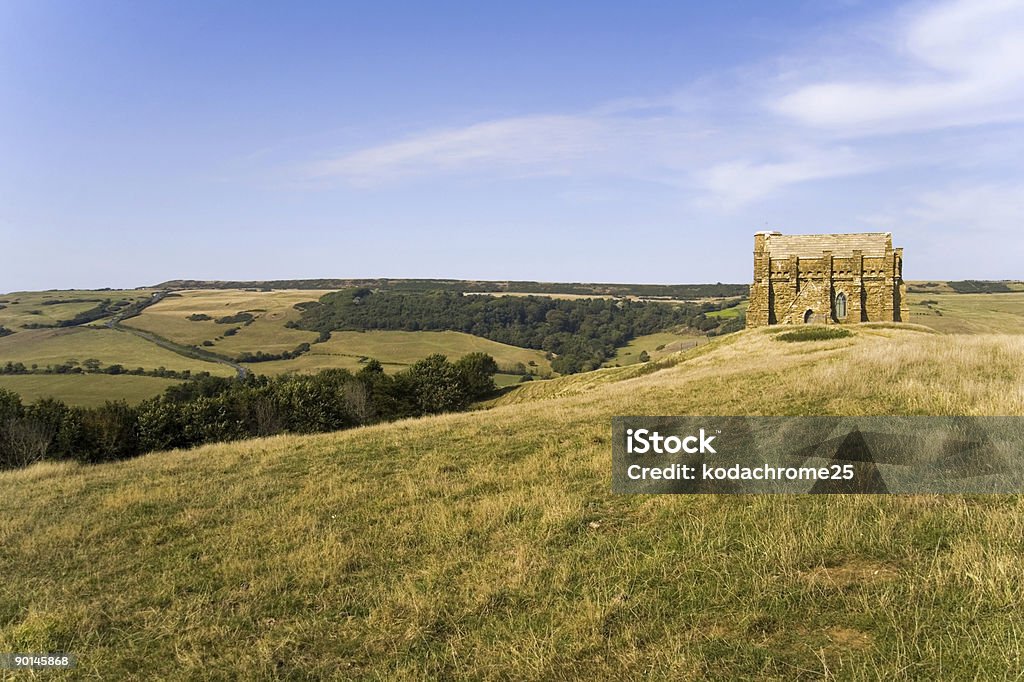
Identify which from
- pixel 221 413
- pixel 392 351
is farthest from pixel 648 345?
pixel 221 413

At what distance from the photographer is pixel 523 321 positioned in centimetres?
19012

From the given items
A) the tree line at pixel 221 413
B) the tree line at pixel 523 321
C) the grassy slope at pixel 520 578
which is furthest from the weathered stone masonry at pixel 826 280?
the tree line at pixel 523 321

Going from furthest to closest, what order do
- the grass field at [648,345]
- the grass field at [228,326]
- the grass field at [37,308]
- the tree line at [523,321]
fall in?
1. the tree line at [523,321]
2. the grass field at [37,308]
3. the grass field at [228,326]
4. the grass field at [648,345]

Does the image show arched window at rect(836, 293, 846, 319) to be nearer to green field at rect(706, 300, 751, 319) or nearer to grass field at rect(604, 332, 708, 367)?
grass field at rect(604, 332, 708, 367)

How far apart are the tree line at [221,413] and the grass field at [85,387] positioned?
20.3 m

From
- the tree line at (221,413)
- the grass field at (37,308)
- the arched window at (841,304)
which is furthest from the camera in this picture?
the grass field at (37,308)

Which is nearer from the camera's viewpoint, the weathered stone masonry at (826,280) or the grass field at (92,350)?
the weathered stone masonry at (826,280)

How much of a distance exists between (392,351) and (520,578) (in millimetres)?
128316

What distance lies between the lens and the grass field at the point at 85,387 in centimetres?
7788

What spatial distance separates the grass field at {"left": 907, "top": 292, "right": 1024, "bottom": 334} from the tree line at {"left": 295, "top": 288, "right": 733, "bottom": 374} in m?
45.3

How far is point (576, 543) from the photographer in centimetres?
782

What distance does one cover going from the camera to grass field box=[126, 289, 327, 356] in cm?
13762

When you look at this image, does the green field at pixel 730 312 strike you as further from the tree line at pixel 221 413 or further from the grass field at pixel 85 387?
the grass field at pixel 85 387

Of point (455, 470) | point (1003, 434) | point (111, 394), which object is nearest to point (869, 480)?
point (1003, 434)
